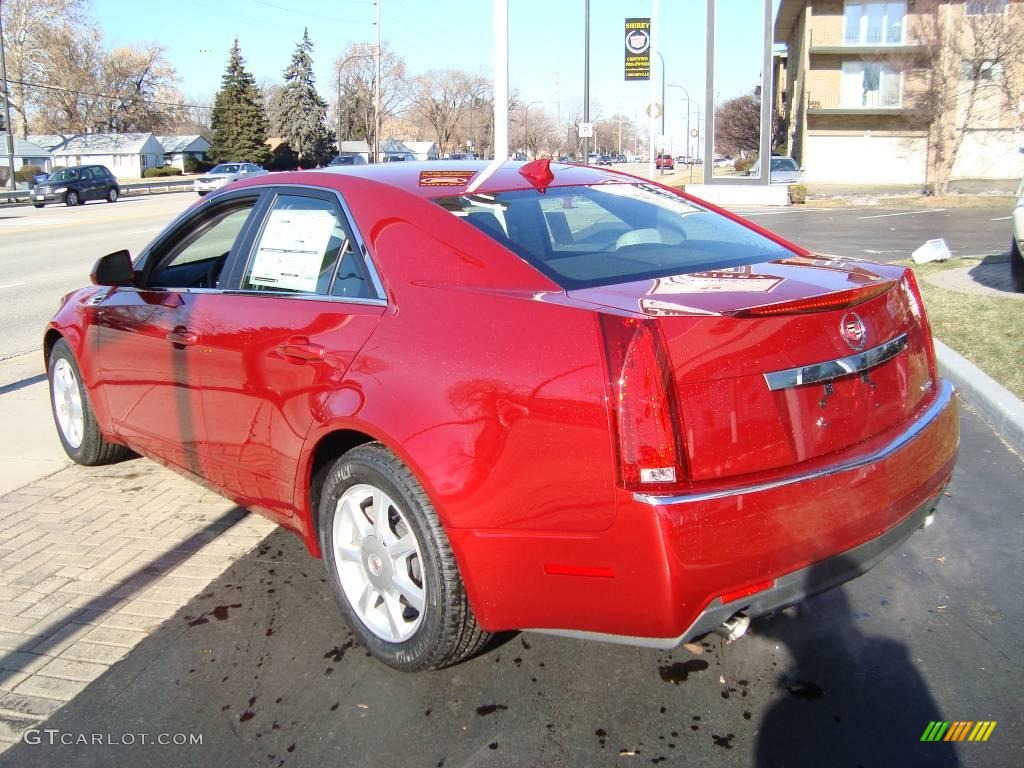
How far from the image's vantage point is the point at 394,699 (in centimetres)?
308

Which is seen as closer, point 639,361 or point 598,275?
point 639,361

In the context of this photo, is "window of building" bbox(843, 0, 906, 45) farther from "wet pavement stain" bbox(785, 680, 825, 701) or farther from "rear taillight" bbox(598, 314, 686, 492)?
"rear taillight" bbox(598, 314, 686, 492)

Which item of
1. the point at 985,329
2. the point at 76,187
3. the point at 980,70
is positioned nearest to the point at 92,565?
the point at 985,329

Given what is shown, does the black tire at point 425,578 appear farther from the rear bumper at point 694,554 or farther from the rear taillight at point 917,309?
the rear taillight at point 917,309

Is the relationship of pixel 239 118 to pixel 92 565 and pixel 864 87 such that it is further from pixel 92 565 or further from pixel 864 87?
pixel 92 565

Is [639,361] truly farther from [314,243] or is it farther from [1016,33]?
[1016,33]

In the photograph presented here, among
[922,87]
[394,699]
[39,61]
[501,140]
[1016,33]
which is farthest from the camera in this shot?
[39,61]

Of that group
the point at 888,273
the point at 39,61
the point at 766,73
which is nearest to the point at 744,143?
the point at 766,73

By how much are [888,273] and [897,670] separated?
1379 millimetres

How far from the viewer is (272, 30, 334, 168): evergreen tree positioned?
86.4 meters

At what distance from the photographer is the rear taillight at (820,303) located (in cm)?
268

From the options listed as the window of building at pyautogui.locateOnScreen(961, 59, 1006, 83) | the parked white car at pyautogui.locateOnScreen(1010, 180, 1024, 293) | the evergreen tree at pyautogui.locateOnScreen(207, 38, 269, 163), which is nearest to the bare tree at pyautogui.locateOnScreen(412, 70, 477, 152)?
the evergreen tree at pyautogui.locateOnScreen(207, 38, 269, 163)

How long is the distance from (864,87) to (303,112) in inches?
2223

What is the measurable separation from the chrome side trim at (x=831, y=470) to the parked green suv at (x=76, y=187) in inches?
1648
